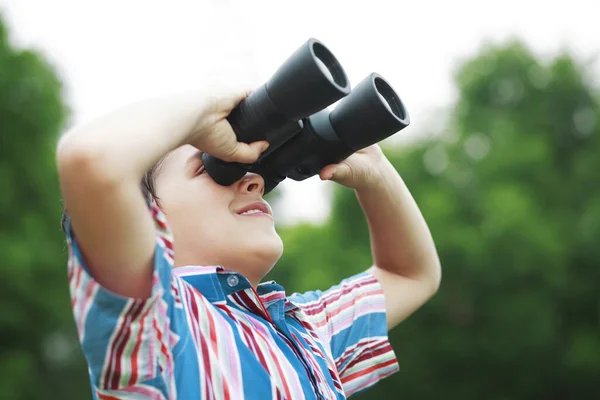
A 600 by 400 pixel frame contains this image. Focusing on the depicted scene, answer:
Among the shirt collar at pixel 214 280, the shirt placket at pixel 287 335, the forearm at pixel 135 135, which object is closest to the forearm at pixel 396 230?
the shirt placket at pixel 287 335

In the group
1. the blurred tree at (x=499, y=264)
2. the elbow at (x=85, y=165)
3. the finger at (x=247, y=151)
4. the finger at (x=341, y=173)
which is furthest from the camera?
the blurred tree at (x=499, y=264)

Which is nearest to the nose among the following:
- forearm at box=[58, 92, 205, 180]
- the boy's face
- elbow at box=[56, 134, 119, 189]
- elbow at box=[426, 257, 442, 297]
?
the boy's face

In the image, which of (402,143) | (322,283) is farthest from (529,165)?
(322,283)

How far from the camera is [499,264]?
10930mm

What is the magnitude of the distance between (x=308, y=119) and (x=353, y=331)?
0.60 metres

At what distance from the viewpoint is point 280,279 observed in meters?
12.9

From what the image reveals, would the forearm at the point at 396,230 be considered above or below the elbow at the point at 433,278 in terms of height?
above

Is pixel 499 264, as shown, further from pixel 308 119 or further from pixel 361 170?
pixel 308 119

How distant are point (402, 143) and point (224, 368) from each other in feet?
39.8

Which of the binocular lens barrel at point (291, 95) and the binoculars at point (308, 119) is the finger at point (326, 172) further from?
the binocular lens barrel at point (291, 95)

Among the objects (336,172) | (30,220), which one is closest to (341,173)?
(336,172)

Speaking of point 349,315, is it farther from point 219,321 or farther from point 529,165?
point 529,165

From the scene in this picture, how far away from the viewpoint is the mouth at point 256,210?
5.43 feet

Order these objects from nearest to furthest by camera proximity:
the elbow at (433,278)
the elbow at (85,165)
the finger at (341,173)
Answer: the elbow at (85,165) < the finger at (341,173) < the elbow at (433,278)
